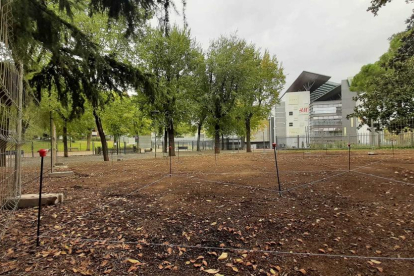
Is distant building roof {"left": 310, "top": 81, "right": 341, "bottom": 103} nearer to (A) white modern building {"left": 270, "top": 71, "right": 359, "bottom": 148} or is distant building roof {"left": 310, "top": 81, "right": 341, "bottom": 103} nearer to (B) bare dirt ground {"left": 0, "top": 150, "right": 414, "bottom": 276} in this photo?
(A) white modern building {"left": 270, "top": 71, "right": 359, "bottom": 148}

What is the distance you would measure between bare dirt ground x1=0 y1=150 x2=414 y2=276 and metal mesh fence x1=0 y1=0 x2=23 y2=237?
0.36 meters

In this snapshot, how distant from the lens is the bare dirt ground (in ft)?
8.43

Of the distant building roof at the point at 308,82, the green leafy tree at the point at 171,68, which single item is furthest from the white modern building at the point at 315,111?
the green leafy tree at the point at 171,68

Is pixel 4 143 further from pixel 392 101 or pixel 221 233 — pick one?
pixel 392 101

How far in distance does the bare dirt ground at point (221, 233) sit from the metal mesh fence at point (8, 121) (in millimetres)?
363

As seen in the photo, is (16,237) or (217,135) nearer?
(16,237)

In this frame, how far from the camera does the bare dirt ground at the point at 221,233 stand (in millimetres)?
2570

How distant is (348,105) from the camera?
47.5 m

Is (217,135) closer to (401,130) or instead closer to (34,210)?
(401,130)

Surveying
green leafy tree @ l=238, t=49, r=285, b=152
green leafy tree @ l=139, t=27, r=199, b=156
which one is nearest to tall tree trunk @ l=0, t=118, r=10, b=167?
green leafy tree @ l=139, t=27, r=199, b=156

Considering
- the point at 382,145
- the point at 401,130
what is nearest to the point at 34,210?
the point at 401,130

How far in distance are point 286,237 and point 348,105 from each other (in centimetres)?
5252

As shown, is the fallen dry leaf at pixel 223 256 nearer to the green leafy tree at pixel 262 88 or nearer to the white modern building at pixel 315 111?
the green leafy tree at pixel 262 88

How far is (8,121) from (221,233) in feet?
11.9
